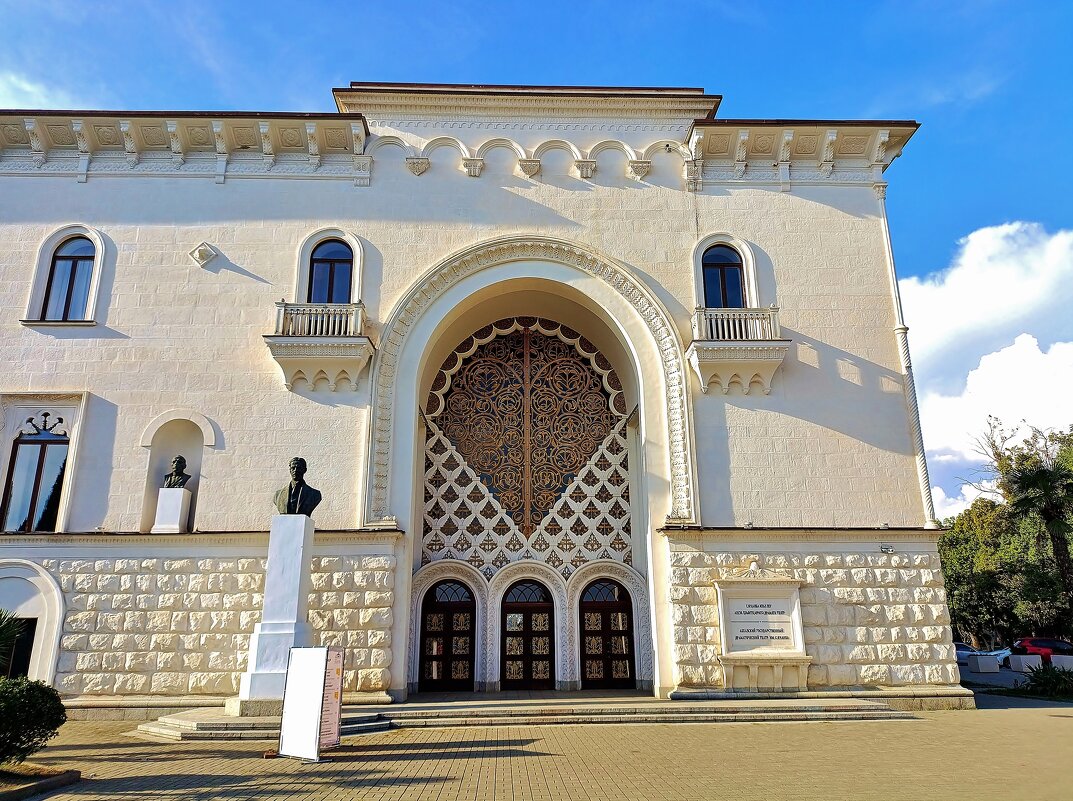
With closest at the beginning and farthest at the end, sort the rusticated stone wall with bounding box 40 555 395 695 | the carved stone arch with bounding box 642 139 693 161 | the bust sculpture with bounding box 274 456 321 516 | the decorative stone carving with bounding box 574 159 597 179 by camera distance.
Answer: the bust sculpture with bounding box 274 456 321 516 → the rusticated stone wall with bounding box 40 555 395 695 → the decorative stone carving with bounding box 574 159 597 179 → the carved stone arch with bounding box 642 139 693 161

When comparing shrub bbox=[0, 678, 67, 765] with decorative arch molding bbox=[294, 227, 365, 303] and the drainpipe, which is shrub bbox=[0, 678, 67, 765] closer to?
decorative arch molding bbox=[294, 227, 365, 303]

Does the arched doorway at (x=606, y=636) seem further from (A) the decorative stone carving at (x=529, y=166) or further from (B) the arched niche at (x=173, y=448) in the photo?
(A) the decorative stone carving at (x=529, y=166)

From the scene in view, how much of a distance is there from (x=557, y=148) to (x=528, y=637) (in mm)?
10466

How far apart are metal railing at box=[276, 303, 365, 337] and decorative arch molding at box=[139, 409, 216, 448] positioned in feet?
7.23

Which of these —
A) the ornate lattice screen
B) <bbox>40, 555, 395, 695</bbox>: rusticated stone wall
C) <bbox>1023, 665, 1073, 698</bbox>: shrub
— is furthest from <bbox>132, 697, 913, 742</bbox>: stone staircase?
<bbox>1023, 665, 1073, 698</bbox>: shrub

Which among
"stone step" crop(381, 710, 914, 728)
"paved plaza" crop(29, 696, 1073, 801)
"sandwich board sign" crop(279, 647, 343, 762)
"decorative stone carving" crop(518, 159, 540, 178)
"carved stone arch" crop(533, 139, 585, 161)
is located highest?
"carved stone arch" crop(533, 139, 585, 161)

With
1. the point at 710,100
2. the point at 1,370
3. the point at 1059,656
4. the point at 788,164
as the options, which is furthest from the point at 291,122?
the point at 1059,656

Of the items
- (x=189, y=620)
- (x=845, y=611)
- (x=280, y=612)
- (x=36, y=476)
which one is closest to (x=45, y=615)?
(x=189, y=620)

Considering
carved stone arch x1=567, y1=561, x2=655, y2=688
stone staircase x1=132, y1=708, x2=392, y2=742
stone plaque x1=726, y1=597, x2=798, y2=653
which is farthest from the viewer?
carved stone arch x1=567, y1=561, x2=655, y2=688

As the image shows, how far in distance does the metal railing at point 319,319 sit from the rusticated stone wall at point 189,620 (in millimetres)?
4344

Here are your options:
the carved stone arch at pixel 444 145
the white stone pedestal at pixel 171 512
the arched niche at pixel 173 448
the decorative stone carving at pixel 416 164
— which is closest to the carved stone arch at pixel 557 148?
the carved stone arch at pixel 444 145

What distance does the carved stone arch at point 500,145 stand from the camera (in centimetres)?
1590

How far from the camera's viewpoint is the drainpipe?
46.0ft

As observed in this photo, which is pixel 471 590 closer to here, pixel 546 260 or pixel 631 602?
pixel 631 602
